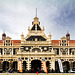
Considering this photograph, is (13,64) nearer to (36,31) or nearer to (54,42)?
(36,31)

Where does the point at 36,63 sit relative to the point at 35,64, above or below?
above

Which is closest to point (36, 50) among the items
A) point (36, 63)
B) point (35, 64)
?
point (36, 63)

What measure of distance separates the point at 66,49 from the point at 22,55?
14.3 m

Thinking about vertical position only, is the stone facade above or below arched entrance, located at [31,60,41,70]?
above

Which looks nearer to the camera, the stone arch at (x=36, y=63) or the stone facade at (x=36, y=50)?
the stone facade at (x=36, y=50)

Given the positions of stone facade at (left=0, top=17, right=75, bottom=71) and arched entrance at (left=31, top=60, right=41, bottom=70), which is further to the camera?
arched entrance at (left=31, top=60, right=41, bottom=70)

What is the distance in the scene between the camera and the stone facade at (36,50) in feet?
124

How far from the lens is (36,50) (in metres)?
40.9

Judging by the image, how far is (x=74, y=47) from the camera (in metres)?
43.6

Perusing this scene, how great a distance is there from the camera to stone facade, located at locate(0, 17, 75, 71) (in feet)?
124

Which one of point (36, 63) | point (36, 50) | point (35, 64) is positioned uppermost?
point (36, 50)

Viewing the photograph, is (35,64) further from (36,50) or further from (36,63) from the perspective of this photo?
(36,50)

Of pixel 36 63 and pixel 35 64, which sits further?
pixel 36 63

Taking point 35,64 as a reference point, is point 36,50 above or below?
above
